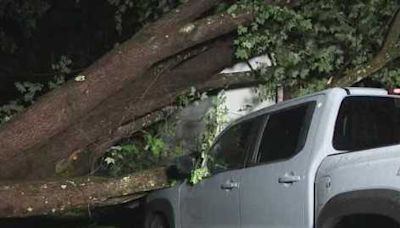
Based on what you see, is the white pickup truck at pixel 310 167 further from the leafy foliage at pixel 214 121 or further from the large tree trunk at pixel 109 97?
the large tree trunk at pixel 109 97

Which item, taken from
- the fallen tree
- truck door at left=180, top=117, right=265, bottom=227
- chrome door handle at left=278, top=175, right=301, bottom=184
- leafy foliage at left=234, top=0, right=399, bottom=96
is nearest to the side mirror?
truck door at left=180, top=117, right=265, bottom=227

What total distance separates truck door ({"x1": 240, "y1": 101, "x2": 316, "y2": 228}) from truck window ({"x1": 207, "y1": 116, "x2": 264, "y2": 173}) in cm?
20

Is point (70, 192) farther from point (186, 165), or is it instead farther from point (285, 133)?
point (285, 133)

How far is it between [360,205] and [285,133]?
4.44 feet

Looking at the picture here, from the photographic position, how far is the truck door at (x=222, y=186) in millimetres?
6379

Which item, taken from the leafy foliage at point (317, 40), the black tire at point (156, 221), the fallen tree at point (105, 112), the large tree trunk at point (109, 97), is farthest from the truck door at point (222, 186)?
the leafy foliage at point (317, 40)

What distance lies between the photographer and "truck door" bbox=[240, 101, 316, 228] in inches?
210

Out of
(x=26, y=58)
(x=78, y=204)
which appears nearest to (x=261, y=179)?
(x=78, y=204)

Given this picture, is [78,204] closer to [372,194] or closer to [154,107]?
[154,107]

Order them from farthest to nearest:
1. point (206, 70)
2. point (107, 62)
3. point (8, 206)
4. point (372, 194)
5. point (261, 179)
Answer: point (206, 70)
point (107, 62)
point (8, 206)
point (261, 179)
point (372, 194)

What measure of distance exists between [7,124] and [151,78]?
1.91 metres

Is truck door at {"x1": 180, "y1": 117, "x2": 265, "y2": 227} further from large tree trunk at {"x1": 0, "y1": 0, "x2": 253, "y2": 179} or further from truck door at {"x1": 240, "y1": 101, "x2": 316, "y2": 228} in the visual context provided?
large tree trunk at {"x1": 0, "y1": 0, "x2": 253, "y2": 179}

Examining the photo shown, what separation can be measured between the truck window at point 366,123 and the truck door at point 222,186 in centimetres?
100

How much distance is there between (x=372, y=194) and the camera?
4.62 m
